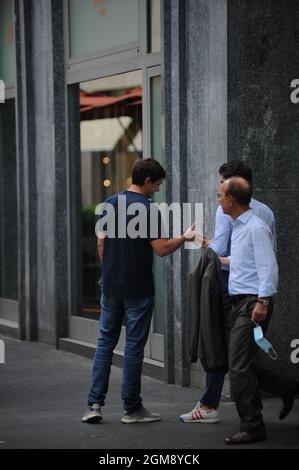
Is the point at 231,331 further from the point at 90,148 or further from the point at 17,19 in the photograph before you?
the point at 17,19

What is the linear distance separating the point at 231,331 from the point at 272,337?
4.78 ft

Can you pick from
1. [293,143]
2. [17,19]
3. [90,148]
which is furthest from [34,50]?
[293,143]

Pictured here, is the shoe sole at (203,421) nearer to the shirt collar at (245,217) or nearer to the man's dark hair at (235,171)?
the shirt collar at (245,217)

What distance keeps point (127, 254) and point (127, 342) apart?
2.13 ft

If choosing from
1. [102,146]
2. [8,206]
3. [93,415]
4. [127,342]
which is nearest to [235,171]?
[127,342]

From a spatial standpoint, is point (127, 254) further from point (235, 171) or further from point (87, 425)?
point (87, 425)

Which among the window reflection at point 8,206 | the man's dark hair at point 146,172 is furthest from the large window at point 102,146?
the man's dark hair at point 146,172

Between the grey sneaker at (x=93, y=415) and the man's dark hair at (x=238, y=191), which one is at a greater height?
the man's dark hair at (x=238, y=191)

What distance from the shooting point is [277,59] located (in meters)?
8.41

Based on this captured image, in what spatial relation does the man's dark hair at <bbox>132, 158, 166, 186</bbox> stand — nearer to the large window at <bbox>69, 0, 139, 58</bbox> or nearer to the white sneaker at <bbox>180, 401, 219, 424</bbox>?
the white sneaker at <bbox>180, 401, 219, 424</bbox>

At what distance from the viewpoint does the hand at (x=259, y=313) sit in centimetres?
679

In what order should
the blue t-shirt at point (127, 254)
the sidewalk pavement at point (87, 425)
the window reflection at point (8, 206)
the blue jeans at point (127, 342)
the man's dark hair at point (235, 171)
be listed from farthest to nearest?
the window reflection at point (8, 206), the blue jeans at point (127, 342), the blue t-shirt at point (127, 254), the man's dark hair at point (235, 171), the sidewalk pavement at point (87, 425)

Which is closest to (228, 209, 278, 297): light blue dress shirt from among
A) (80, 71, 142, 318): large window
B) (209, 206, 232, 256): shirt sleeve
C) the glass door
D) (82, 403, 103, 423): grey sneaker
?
(209, 206, 232, 256): shirt sleeve

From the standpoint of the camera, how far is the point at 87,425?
24.9ft
